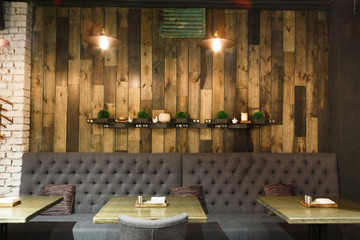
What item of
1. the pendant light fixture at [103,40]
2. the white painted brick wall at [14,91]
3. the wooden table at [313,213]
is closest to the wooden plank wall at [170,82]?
the white painted brick wall at [14,91]

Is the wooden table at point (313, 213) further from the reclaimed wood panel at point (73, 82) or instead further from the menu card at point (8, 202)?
the reclaimed wood panel at point (73, 82)

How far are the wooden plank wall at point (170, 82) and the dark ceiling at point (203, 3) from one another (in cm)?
8

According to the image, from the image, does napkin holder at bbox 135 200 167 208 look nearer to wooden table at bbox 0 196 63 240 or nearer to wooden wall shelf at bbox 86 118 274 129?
wooden table at bbox 0 196 63 240

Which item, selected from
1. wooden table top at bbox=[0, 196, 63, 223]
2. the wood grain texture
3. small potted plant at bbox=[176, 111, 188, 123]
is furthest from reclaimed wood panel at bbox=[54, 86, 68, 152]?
the wood grain texture

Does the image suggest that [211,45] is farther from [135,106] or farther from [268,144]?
[268,144]

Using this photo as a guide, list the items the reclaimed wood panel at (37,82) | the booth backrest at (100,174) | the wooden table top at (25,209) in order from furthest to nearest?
1. the reclaimed wood panel at (37,82)
2. the booth backrest at (100,174)
3. the wooden table top at (25,209)

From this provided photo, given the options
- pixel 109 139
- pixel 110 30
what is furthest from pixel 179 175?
pixel 110 30

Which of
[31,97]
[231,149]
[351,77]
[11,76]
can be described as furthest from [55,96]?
[351,77]

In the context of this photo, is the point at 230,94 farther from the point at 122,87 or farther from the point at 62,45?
the point at 62,45

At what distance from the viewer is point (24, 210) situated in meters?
2.36

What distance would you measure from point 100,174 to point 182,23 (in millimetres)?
2170

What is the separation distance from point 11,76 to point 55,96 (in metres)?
0.55

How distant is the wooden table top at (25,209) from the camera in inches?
84.8

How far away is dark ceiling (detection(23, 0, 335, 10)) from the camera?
13.1 ft
